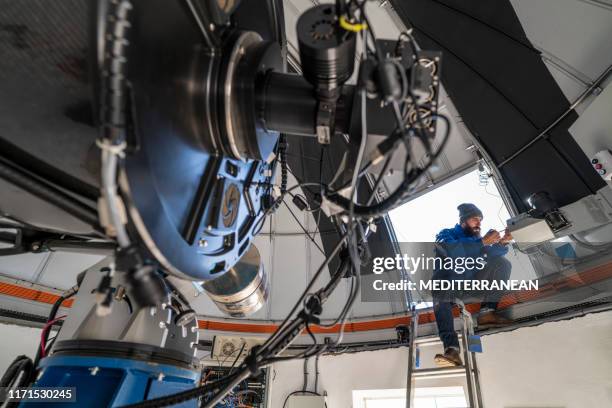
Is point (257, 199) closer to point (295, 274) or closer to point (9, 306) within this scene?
point (9, 306)

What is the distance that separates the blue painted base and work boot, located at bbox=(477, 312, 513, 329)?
2.68 meters

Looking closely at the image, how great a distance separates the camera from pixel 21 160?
0.65 meters

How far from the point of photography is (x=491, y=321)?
2576mm

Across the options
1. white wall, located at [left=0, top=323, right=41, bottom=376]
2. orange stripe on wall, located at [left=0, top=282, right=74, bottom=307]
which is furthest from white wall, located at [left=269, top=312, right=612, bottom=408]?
orange stripe on wall, located at [left=0, top=282, right=74, bottom=307]

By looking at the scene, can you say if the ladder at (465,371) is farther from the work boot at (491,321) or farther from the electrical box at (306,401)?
the electrical box at (306,401)

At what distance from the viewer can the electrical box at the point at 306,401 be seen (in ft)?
10.6

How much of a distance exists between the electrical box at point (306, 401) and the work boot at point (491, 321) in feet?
5.93

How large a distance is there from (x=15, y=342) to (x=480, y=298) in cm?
404

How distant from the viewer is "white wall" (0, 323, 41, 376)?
2.50 metres

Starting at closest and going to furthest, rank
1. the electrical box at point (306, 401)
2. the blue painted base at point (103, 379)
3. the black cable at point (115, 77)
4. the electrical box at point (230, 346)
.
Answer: the black cable at point (115, 77)
the blue painted base at point (103, 379)
the electrical box at point (306, 401)
the electrical box at point (230, 346)

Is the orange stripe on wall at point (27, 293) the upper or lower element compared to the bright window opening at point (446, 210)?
lower

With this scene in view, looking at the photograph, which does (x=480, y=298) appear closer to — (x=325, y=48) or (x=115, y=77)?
(x=325, y=48)

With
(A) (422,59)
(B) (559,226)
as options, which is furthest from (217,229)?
(B) (559,226)

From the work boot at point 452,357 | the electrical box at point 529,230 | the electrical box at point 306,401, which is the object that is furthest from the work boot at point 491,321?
the electrical box at point 306,401
